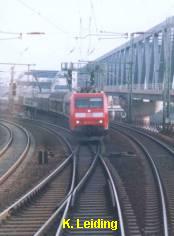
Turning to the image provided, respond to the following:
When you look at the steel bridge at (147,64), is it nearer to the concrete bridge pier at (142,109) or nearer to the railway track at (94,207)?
the concrete bridge pier at (142,109)

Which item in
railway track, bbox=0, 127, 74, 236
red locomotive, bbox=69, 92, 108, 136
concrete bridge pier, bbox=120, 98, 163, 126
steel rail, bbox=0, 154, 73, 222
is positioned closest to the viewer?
railway track, bbox=0, 127, 74, 236

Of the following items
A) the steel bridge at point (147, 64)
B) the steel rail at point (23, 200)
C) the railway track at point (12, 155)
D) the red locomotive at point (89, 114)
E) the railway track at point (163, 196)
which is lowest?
the railway track at point (12, 155)

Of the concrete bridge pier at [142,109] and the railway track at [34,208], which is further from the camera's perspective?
the concrete bridge pier at [142,109]

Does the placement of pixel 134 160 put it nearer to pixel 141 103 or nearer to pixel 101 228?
pixel 101 228

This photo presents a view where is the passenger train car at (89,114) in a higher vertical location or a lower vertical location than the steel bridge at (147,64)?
lower

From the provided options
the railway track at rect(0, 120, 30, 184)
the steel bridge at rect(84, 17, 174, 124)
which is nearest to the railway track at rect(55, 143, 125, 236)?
the railway track at rect(0, 120, 30, 184)

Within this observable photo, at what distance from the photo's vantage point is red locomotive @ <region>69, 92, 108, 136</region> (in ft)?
93.8

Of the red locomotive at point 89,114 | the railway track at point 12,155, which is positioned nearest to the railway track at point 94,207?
the railway track at point 12,155

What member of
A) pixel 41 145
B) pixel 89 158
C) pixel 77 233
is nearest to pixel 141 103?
pixel 41 145

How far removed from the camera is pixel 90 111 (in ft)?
94.4

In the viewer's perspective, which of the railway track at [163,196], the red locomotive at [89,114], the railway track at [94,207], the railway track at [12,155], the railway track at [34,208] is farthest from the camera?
the red locomotive at [89,114]

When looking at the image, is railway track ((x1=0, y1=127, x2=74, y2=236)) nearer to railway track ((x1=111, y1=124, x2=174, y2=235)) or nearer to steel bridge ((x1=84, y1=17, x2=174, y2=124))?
railway track ((x1=111, y1=124, x2=174, y2=235))

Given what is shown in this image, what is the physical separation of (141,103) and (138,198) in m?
51.7

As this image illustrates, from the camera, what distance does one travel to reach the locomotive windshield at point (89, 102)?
28953 millimetres
